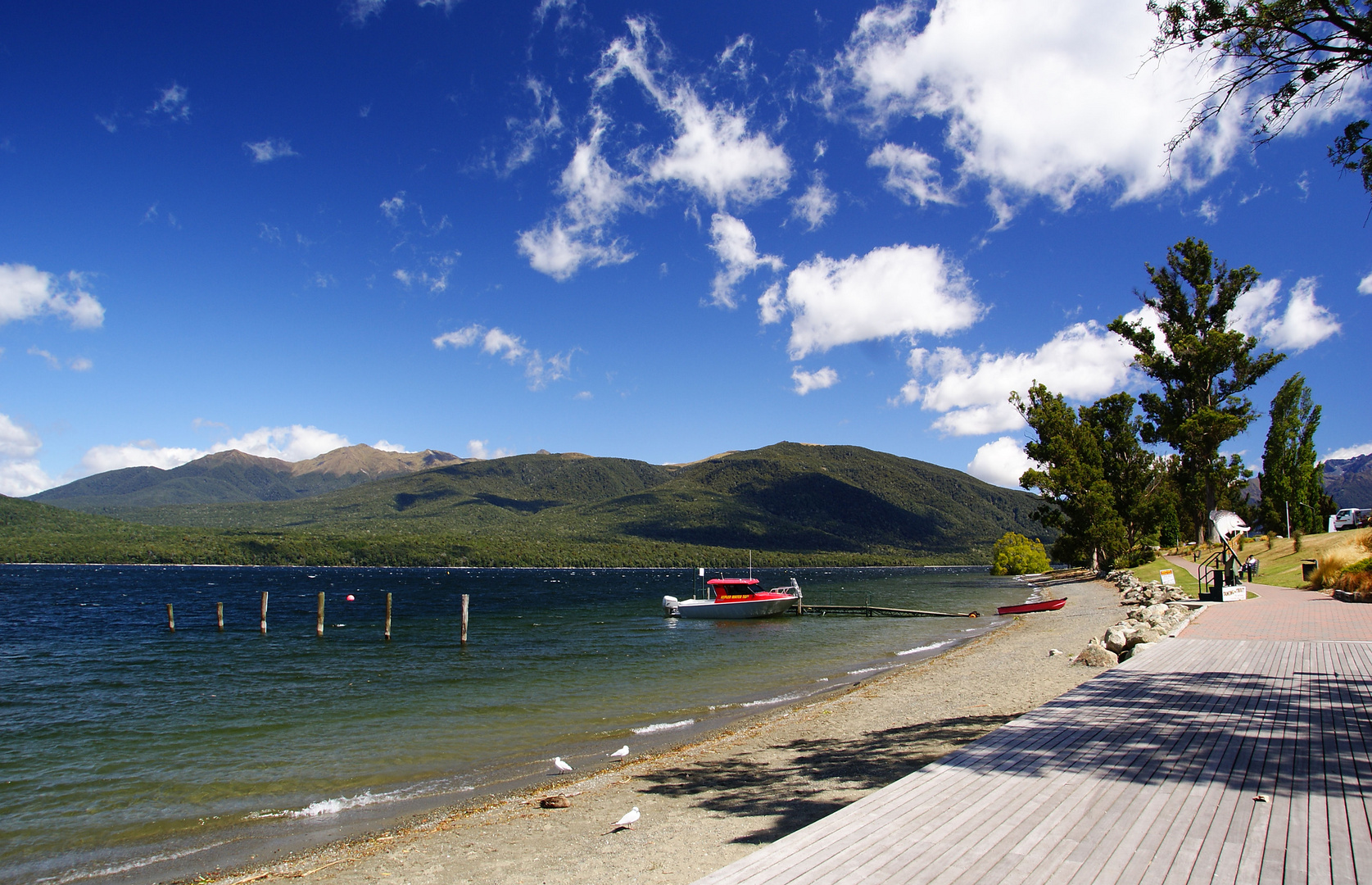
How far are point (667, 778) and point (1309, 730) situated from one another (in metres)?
7.83

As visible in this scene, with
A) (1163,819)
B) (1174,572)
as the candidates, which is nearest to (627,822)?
(1163,819)

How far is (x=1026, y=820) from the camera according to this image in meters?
4.82

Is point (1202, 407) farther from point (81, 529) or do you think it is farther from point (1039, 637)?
point (81, 529)

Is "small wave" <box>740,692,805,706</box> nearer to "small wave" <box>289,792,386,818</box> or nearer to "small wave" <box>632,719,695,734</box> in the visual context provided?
"small wave" <box>632,719,695,734</box>

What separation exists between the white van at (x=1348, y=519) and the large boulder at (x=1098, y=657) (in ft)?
136

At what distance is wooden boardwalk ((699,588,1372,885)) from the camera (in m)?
4.07

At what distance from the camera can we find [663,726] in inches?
607

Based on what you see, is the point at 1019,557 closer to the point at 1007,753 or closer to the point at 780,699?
the point at 780,699

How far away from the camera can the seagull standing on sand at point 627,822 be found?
8273mm

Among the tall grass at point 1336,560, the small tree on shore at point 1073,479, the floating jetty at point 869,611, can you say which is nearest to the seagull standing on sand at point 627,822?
the tall grass at point 1336,560

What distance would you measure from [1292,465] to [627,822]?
6187 centimetres

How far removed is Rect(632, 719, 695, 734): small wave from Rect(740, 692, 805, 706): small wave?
2.30m

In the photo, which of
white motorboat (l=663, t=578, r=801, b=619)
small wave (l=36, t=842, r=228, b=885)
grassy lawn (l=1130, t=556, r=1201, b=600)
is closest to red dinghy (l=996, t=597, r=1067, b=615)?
grassy lawn (l=1130, t=556, r=1201, b=600)

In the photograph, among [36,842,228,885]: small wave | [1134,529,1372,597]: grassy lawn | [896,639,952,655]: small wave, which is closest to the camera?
[36,842,228,885]: small wave
